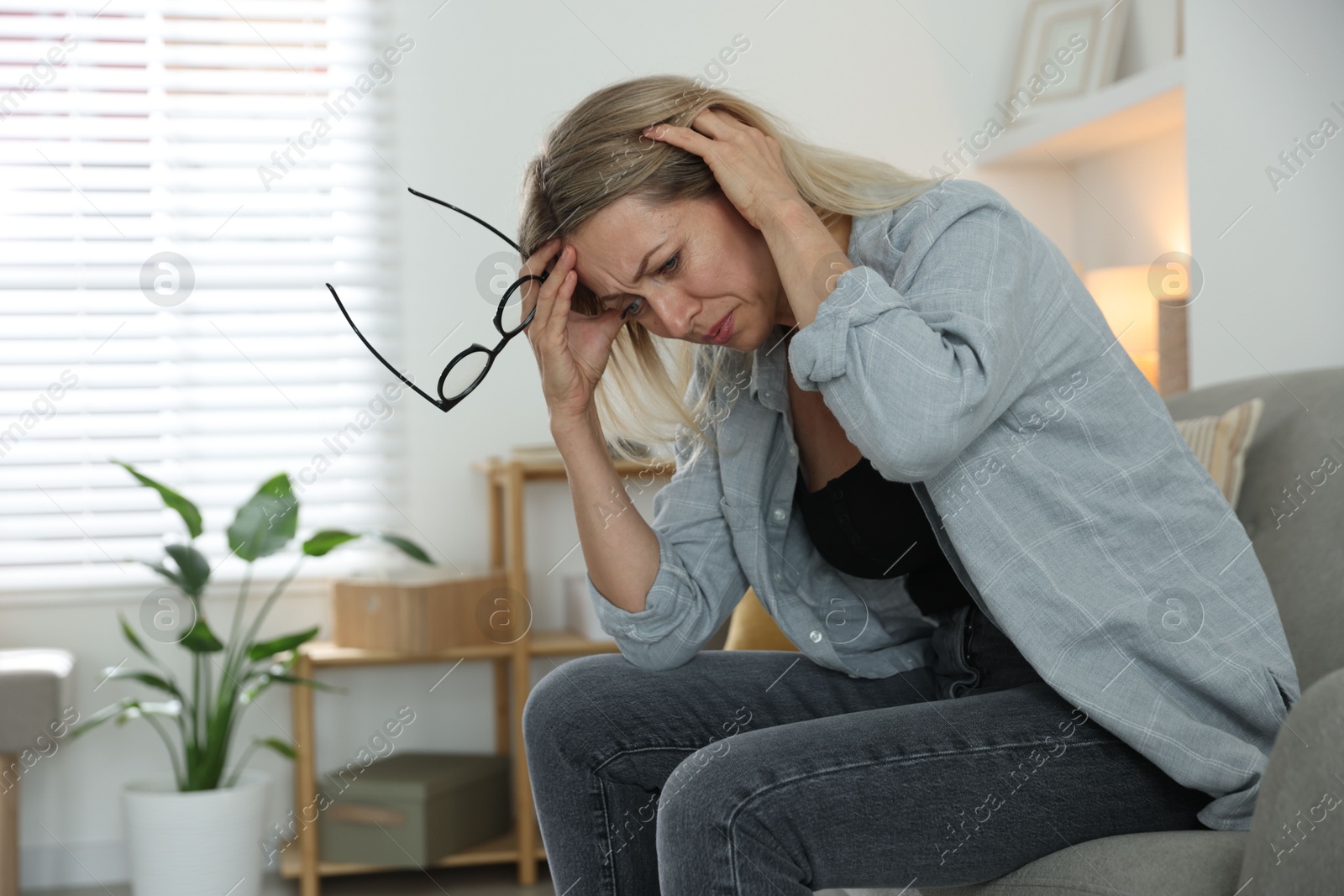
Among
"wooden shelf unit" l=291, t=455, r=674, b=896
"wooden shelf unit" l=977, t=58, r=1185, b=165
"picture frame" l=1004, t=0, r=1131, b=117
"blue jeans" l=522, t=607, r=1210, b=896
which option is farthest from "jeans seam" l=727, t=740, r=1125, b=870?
"picture frame" l=1004, t=0, r=1131, b=117

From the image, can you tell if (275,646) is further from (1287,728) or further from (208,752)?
(1287,728)

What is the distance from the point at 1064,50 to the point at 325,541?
1921 millimetres

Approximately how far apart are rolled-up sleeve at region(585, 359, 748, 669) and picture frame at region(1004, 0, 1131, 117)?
5.40 feet

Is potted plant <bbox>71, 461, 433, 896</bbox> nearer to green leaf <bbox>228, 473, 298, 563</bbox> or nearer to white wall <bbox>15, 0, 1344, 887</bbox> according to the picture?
green leaf <bbox>228, 473, 298, 563</bbox>

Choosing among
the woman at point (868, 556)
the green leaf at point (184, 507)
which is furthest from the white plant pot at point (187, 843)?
the woman at point (868, 556)

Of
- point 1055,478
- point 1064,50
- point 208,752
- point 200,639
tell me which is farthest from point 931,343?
point 1064,50

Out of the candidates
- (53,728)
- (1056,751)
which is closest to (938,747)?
(1056,751)

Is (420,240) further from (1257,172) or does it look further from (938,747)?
(938,747)

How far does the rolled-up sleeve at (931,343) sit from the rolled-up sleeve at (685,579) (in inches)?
12.5

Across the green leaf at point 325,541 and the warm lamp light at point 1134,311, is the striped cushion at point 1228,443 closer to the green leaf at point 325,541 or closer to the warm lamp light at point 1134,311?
the warm lamp light at point 1134,311

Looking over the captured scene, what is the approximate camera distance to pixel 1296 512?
1189mm

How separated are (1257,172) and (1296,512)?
3.31 feet

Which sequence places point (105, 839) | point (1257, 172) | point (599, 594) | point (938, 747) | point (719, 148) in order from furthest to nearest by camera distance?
point (105, 839), point (1257, 172), point (599, 594), point (719, 148), point (938, 747)

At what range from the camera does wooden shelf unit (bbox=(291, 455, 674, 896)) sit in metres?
2.19
